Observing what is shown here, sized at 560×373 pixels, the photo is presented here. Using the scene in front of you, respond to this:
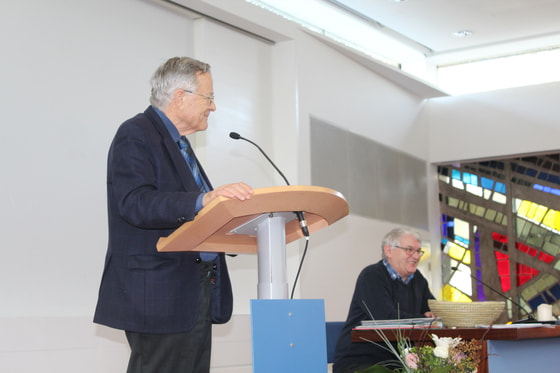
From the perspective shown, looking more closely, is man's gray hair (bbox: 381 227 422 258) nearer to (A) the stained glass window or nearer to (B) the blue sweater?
(B) the blue sweater

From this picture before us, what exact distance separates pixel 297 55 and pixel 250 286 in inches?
80.7

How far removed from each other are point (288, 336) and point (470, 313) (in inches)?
63.7

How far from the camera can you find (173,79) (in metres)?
2.42

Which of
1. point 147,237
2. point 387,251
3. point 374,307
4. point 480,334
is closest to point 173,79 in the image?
point 147,237

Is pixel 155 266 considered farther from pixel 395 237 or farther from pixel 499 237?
pixel 499 237

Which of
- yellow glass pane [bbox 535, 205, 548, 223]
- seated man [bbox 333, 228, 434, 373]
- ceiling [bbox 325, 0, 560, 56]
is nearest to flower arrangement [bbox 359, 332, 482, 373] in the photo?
seated man [bbox 333, 228, 434, 373]

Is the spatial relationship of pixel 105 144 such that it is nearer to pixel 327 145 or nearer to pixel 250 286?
pixel 250 286

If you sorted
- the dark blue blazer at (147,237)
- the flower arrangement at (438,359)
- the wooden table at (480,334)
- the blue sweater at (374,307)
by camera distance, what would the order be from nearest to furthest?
the dark blue blazer at (147,237)
the flower arrangement at (438,359)
the wooden table at (480,334)
the blue sweater at (374,307)

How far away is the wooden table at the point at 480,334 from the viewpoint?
10.2 feet

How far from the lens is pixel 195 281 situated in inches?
88.5

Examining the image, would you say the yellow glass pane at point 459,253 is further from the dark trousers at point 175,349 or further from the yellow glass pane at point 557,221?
the dark trousers at point 175,349

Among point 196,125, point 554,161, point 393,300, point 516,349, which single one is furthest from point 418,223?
point 196,125

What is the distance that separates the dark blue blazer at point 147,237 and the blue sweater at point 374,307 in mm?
1767

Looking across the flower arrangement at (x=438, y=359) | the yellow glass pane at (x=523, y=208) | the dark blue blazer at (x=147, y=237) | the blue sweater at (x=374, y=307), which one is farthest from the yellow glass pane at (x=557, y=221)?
the dark blue blazer at (x=147, y=237)
